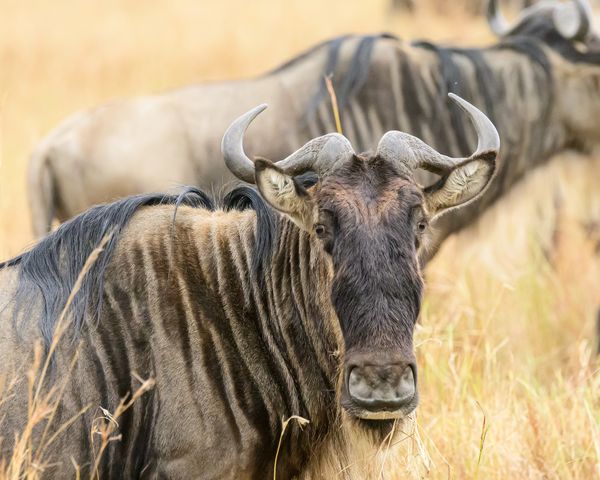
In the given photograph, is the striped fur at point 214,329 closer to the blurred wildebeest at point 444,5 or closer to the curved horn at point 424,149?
the curved horn at point 424,149

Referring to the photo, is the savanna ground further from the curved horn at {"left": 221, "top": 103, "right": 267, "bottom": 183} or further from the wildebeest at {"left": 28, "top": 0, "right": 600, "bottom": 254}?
the curved horn at {"left": 221, "top": 103, "right": 267, "bottom": 183}

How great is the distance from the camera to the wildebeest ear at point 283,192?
135 inches

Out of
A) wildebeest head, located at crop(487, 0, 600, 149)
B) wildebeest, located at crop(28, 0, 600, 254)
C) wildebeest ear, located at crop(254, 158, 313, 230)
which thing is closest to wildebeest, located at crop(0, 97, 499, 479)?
wildebeest ear, located at crop(254, 158, 313, 230)

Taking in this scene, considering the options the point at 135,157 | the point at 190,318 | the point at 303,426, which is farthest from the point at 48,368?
the point at 135,157

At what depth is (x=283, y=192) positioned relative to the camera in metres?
3.46

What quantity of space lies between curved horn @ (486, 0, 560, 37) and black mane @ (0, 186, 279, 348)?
14.3ft

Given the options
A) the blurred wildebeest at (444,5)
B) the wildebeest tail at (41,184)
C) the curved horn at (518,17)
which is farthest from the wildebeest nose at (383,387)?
the blurred wildebeest at (444,5)

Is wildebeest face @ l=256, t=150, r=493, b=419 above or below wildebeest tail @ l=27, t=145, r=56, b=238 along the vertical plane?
above

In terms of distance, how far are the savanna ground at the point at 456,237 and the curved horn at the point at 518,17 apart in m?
1.05

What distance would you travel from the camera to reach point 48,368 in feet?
11.5

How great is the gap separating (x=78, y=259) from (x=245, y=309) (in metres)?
0.57

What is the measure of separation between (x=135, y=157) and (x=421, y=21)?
8.57m

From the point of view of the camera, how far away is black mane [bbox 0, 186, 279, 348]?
358 cm

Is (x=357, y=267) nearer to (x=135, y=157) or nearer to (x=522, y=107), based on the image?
(x=135, y=157)
